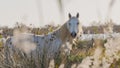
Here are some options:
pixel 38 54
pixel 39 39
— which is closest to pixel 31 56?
pixel 38 54

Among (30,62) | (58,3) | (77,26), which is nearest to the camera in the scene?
(58,3)

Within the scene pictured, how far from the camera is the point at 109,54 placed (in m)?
2.91

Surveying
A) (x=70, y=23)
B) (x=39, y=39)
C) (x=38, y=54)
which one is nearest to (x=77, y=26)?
(x=70, y=23)

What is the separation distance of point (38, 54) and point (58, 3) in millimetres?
2189

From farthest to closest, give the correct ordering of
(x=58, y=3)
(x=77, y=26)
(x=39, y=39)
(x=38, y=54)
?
(x=77, y=26), (x=39, y=39), (x=38, y=54), (x=58, y=3)

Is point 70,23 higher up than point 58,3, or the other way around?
point 58,3

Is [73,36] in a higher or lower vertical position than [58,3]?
lower

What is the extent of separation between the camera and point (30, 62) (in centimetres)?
377

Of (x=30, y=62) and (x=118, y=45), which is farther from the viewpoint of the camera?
(x=30, y=62)

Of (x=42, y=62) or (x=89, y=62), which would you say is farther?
(x=42, y=62)

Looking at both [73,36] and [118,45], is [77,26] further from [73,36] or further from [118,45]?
[118,45]

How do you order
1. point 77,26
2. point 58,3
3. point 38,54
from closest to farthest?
point 58,3
point 38,54
point 77,26

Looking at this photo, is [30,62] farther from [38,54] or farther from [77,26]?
[77,26]

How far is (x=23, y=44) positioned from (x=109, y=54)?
0.70m
